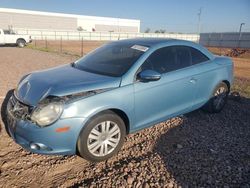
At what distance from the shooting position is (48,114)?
2.77m

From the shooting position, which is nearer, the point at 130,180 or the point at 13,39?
the point at 130,180

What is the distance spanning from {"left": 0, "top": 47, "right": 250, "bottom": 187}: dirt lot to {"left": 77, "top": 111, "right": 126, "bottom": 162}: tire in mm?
141

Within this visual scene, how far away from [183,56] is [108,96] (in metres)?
1.82

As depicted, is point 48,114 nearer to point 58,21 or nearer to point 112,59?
point 112,59

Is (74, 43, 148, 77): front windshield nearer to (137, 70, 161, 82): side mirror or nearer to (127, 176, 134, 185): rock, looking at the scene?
(137, 70, 161, 82): side mirror

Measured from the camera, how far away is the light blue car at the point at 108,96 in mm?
2812

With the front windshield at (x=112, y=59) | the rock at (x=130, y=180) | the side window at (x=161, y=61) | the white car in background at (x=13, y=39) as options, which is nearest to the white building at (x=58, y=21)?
the white car in background at (x=13, y=39)

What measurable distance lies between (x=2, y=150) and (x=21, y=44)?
24282 mm

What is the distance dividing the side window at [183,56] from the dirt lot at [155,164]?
119 centimetres

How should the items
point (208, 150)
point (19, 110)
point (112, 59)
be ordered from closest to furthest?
1. point (19, 110)
2. point (208, 150)
3. point (112, 59)

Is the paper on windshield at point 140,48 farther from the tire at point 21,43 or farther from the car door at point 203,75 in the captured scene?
the tire at point 21,43

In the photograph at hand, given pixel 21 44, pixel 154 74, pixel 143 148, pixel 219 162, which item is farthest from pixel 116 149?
pixel 21 44

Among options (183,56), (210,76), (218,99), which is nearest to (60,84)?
(183,56)

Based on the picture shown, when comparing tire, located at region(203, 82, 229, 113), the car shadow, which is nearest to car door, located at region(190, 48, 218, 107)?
tire, located at region(203, 82, 229, 113)
